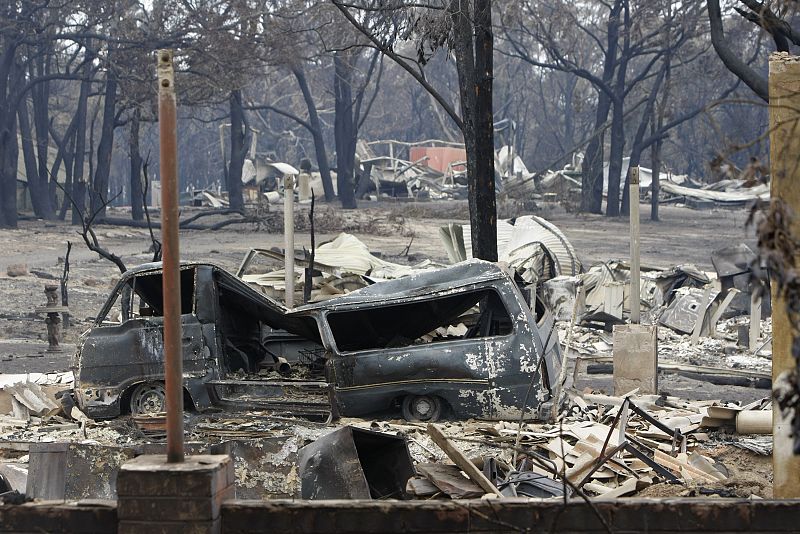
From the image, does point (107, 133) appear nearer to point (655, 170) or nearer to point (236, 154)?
point (236, 154)

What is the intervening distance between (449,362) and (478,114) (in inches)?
154

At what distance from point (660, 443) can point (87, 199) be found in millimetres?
37964

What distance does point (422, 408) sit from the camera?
970cm

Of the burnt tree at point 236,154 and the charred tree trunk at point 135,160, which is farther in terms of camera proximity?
the burnt tree at point 236,154

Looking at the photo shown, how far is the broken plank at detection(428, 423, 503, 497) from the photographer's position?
A: 694 centimetres

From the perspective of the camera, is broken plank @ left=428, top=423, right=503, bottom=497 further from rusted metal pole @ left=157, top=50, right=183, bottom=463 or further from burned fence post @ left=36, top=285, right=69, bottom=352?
burned fence post @ left=36, top=285, right=69, bottom=352

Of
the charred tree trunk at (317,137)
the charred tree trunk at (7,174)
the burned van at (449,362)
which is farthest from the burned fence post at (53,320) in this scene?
the charred tree trunk at (317,137)

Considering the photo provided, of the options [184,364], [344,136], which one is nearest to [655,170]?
[344,136]

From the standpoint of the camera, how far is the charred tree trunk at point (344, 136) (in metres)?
42.5

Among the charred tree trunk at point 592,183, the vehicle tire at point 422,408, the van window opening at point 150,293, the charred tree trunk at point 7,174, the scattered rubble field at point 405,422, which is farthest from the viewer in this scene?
the charred tree trunk at point 592,183

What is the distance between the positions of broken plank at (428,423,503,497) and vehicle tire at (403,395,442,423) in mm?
2465

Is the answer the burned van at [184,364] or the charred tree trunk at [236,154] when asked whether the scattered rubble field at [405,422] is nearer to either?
the burned van at [184,364]

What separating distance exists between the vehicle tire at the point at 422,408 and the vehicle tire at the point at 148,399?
7.72 ft

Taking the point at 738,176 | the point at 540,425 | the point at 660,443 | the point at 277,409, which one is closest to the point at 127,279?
the point at 277,409
